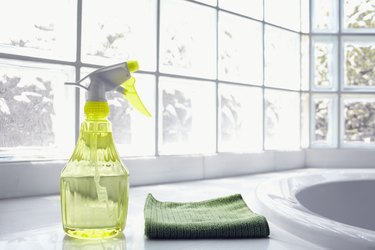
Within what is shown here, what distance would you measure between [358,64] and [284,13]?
445 mm

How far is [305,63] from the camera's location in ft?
6.54

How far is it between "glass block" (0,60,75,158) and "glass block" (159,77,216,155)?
34 centimetres

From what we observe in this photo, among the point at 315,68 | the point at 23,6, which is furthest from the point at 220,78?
the point at 23,6

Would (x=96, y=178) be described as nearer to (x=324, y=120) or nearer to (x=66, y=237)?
(x=66, y=237)

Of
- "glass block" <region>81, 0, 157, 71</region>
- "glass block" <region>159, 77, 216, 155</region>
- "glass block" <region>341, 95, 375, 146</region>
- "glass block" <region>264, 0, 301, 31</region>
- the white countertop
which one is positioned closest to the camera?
the white countertop

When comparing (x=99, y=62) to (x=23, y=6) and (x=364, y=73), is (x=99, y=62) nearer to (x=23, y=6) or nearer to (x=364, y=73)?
(x=23, y=6)

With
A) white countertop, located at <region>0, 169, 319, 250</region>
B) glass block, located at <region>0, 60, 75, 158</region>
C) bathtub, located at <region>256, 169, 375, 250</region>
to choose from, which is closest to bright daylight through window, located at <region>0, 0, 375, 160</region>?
glass block, located at <region>0, 60, 75, 158</region>

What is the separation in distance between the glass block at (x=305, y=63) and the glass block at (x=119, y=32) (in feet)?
3.03

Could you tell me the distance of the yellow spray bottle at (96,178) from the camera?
59 centimetres

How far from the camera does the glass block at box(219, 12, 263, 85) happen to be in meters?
1.64

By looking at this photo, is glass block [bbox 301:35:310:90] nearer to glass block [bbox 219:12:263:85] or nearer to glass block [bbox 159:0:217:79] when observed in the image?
glass block [bbox 219:12:263:85]

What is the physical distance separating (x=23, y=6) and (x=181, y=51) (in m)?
0.57

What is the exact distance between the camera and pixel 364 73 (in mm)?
1996

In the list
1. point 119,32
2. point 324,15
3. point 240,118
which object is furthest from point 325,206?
point 324,15
